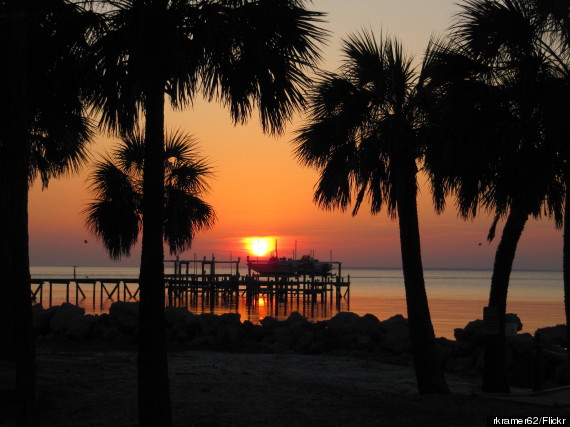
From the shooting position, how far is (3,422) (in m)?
10.6

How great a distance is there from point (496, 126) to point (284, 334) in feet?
45.4

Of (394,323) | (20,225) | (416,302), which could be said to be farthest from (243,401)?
(394,323)

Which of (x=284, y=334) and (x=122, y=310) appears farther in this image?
(x=122, y=310)

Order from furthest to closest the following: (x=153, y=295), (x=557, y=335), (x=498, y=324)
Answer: (x=557, y=335)
(x=498, y=324)
(x=153, y=295)

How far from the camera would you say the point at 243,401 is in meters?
12.4

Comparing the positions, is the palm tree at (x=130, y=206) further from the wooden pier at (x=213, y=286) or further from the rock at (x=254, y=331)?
the wooden pier at (x=213, y=286)

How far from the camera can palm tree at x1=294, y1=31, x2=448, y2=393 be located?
14.4 m

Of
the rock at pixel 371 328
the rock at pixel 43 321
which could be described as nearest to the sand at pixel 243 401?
the rock at pixel 371 328

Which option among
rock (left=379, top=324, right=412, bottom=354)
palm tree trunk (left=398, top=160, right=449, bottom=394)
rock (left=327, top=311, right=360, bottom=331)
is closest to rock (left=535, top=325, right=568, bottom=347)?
rock (left=379, top=324, right=412, bottom=354)

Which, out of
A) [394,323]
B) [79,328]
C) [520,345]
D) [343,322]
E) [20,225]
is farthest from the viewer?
[394,323]

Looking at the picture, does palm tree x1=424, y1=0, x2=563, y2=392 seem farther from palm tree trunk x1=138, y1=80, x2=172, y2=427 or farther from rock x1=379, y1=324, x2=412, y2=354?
rock x1=379, y1=324, x2=412, y2=354

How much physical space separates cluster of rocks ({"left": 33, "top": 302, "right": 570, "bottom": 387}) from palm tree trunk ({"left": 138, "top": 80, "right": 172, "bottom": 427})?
12.8 meters

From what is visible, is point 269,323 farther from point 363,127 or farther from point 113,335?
point 363,127

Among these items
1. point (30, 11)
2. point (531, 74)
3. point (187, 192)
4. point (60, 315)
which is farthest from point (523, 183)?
point (60, 315)
